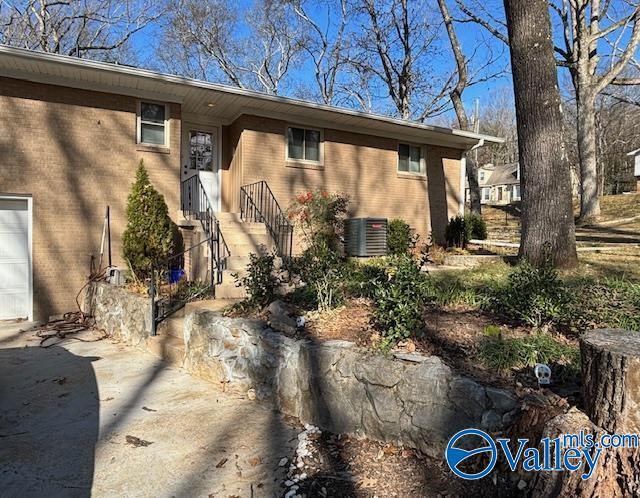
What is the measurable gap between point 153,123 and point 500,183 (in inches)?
1944

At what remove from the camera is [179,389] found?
4797 mm

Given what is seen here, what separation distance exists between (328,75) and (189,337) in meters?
23.4

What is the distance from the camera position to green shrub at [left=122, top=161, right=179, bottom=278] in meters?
8.01

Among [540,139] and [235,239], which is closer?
[540,139]

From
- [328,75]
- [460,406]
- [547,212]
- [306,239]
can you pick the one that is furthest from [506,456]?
[328,75]

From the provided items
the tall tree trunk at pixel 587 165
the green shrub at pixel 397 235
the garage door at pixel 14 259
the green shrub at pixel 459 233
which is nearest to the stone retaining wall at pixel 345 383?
the garage door at pixel 14 259

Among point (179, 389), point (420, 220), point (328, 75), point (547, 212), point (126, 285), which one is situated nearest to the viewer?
point (179, 389)

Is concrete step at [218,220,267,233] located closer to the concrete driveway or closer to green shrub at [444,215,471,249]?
the concrete driveway

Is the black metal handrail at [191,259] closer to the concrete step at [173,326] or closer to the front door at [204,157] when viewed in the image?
the concrete step at [173,326]

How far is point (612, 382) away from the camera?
219cm

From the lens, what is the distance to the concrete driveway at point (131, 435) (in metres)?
3.07

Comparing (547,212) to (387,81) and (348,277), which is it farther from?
(387,81)

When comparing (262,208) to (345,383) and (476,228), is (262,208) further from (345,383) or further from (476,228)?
(345,383)

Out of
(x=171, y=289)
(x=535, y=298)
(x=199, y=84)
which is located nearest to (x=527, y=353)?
(x=535, y=298)
